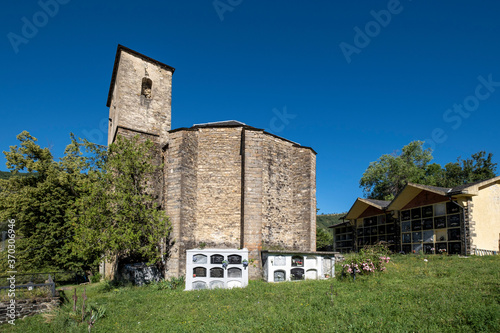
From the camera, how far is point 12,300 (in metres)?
11.9

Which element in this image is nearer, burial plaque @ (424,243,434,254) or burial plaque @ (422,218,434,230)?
burial plaque @ (424,243,434,254)

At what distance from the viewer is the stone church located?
16.7 m

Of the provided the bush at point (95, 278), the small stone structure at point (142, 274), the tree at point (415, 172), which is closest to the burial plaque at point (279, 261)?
the small stone structure at point (142, 274)

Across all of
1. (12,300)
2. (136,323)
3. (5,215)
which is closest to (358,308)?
(136,323)

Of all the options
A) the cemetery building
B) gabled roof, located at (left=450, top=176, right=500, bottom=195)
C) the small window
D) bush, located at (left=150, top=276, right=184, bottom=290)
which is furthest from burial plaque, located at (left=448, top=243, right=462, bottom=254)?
the small window

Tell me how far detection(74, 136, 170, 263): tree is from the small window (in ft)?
17.0

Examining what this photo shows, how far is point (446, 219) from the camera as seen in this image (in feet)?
61.9

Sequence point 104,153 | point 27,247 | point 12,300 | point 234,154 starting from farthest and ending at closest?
1. point 104,153
2. point 27,247
3. point 234,154
4. point 12,300

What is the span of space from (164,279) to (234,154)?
23.0 feet

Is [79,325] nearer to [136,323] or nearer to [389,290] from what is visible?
[136,323]

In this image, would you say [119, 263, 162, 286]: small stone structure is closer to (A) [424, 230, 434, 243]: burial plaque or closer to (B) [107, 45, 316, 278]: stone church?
(B) [107, 45, 316, 278]: stone church

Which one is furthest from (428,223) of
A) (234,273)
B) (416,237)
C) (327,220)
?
(327,220)

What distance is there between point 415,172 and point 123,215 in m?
30.6

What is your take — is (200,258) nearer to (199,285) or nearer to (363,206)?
(199,285)
